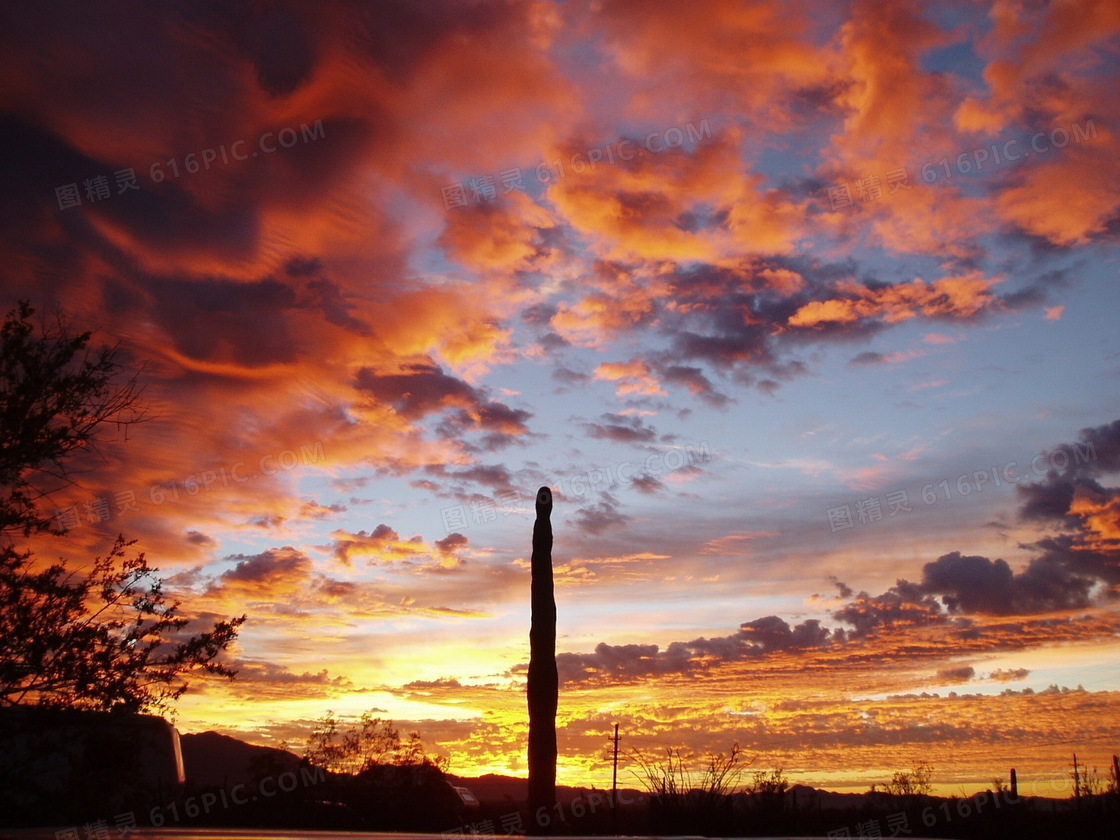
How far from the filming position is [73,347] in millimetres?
9875

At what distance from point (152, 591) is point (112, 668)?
1.06 meters

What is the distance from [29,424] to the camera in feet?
30.8

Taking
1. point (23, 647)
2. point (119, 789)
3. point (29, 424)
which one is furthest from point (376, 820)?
point (29, 424)

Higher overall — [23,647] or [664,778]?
[23,647]

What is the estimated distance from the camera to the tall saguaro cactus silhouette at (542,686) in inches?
505

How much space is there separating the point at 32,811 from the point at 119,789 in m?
0.93

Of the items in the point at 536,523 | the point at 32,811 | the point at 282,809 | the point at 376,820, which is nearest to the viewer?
the point at 32,811

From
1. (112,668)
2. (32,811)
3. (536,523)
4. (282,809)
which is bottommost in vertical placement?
(282,809)

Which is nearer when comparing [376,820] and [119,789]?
[119,789]

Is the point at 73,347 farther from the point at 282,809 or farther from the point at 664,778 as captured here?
the point at 282,809

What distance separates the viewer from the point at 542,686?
13.3m

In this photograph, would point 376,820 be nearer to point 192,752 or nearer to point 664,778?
point 664,778

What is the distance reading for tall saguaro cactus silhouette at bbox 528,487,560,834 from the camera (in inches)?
505

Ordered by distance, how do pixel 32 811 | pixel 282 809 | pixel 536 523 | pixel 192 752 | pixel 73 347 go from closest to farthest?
1. pixel 32 811
2. pixel 73 347
3. pixel 536 523
4. pixel 282 809
5. pixel 192 752
